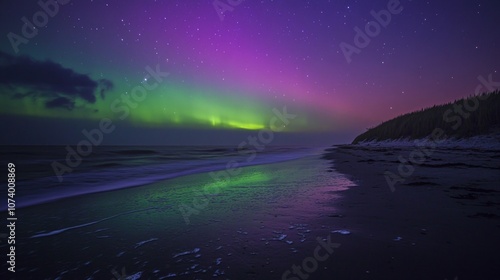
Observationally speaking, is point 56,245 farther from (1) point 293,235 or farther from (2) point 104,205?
(1) point 293,235

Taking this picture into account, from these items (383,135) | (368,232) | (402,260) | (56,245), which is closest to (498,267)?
(402,260)

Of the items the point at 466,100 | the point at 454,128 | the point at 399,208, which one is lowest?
the point at 399,208

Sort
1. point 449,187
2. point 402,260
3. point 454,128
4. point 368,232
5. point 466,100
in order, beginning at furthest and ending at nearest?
1. point 466,100
2. point 454,128
3. point 449,187
4. point 368,232
5. point 402,260

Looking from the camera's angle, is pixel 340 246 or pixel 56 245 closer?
pixel 340 246

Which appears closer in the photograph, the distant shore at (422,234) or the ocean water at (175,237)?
the distant shore at (422,234)

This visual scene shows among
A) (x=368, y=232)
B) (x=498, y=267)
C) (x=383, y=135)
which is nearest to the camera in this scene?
(x=498, y=267)

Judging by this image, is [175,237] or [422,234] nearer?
[422,234]

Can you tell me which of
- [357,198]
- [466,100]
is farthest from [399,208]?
Result: [466,100]

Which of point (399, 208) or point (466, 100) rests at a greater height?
point (466, 100)

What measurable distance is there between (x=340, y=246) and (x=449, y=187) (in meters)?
3.76

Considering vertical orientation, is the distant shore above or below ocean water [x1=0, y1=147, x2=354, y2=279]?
Answer: below

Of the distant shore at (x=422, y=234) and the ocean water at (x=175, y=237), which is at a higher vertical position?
the ocean water at (x=175, y=237)

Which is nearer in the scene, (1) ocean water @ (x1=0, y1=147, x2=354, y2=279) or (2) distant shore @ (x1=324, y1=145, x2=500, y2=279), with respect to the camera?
(2) distant shore @ (x1=324, y1=145, x2=500, y2=279)

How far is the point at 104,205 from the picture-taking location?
16.0 feet
